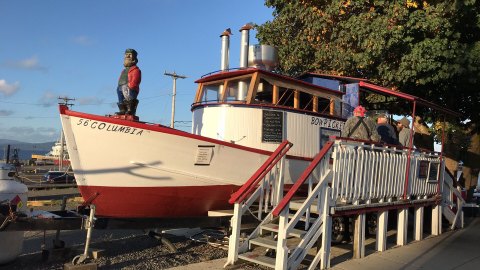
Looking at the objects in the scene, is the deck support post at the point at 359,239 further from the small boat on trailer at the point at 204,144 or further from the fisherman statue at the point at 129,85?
the fisherman statue at the point at 129,85

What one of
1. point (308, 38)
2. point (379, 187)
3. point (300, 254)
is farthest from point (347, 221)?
point (308, 38)

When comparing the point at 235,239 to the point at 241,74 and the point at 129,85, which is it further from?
the point at 241,74

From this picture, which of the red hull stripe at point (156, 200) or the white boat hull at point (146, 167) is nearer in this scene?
the white boat hull at point (146, 167)

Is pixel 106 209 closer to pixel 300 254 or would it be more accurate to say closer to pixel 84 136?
pixel 84 136

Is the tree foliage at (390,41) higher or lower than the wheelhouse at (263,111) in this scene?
higher

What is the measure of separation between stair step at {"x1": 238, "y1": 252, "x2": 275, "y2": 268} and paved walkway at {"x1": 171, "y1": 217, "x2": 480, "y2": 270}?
8.0 inches

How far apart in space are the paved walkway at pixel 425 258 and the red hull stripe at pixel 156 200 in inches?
43.1

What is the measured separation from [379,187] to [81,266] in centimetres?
536

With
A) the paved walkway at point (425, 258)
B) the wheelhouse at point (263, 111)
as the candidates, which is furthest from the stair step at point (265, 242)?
the wheelhouse at point (263, 111)

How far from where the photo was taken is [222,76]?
940cm

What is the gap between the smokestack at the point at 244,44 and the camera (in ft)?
32.4

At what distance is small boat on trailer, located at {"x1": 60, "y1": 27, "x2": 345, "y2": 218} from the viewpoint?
22.9ft

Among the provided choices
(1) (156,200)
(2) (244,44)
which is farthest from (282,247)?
(2) (244,44)

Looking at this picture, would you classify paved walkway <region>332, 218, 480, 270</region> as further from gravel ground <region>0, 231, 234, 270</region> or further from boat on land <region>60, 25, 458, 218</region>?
gravel ground <region>0, 231, 234, 270</region>
